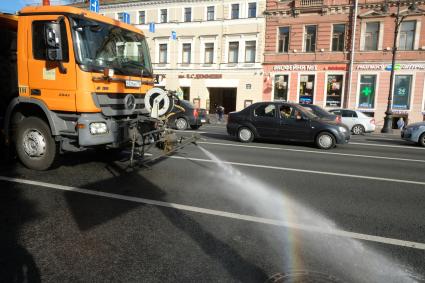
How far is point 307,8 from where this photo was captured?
28531 millimetres

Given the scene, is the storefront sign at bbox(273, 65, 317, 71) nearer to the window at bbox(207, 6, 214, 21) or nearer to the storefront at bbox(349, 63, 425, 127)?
the storefront at bbox(349, 63, 425, 127)

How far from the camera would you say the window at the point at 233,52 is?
105 feet

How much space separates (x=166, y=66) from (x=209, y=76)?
496 centimetres

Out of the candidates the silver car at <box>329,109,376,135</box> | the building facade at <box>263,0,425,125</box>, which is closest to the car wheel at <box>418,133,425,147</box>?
the silver car at <box>329,109,376,135</box>

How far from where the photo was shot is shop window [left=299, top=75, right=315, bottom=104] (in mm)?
29188

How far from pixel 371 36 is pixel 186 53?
16.5 meters

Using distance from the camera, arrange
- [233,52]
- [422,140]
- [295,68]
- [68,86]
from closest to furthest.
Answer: [68,86] → [422,140] → [295,68] → [233,52]

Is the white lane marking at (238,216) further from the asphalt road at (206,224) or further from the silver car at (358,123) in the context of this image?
the silver car at (358,123)

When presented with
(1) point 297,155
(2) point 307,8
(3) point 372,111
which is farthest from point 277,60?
(1) point 297,155

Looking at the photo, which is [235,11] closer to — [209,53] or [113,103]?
[209,53]

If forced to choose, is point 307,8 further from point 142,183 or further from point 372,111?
point 142,183

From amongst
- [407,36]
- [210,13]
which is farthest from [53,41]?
[210,13]

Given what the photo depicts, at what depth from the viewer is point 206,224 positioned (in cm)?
444

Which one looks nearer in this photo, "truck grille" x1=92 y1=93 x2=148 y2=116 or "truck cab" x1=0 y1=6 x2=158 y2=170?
"truck cab" x1=0 y1=6 x2=158 y2=170
